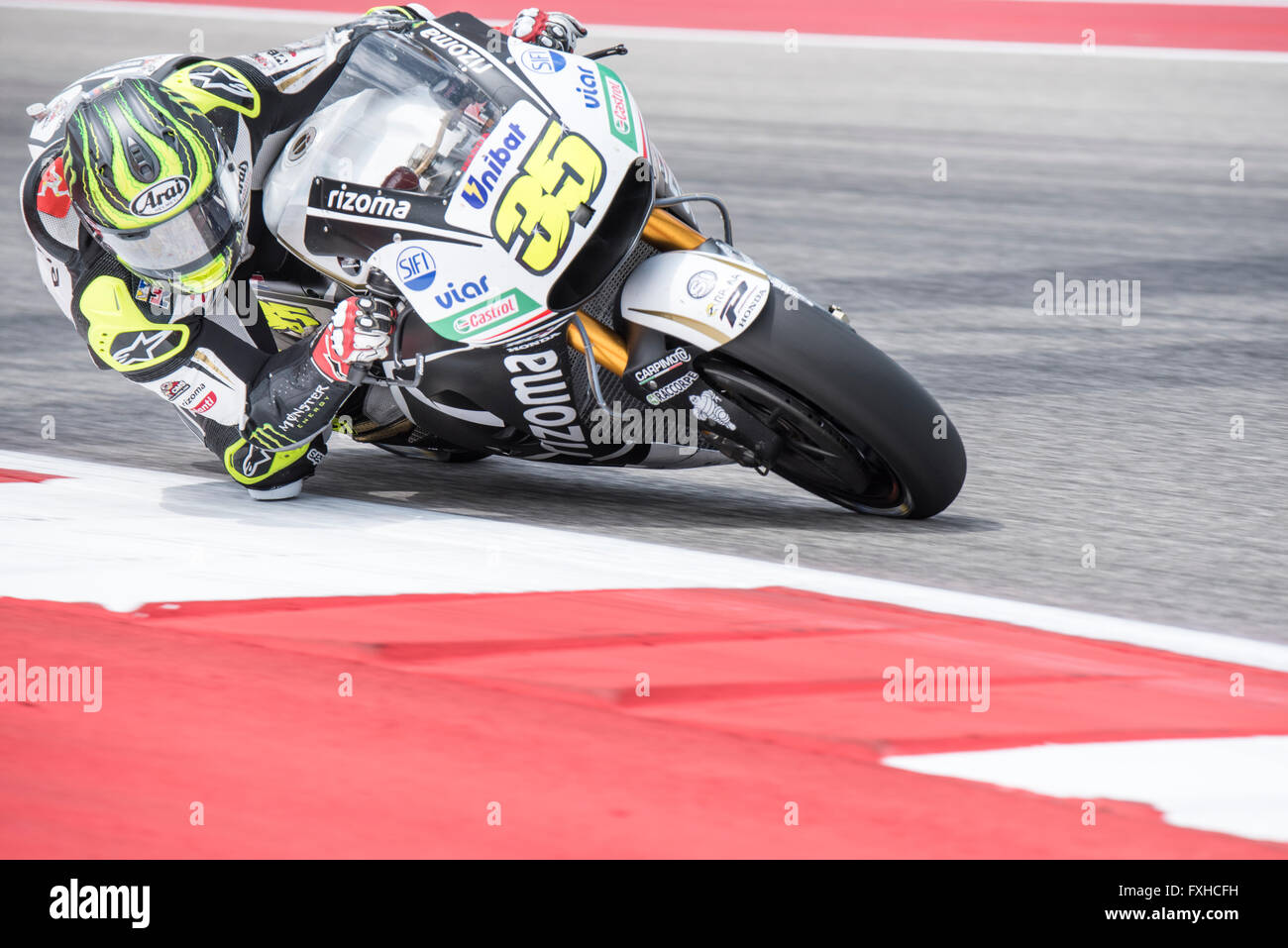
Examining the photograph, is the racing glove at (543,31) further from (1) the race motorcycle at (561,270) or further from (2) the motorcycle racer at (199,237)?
(1) the race motorcycle at (561,270)

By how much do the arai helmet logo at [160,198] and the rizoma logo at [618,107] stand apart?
3.28 feet

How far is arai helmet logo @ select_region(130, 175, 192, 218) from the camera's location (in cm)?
378

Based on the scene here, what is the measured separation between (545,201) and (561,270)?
6.4 inches

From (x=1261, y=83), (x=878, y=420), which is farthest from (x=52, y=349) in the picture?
(x=1261, y=83)

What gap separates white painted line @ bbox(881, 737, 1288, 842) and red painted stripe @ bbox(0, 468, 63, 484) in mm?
2813

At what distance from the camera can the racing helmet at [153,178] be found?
3.76 m

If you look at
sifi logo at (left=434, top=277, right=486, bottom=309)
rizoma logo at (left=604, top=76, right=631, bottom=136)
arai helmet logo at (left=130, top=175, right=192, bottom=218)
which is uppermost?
rizoma logo at (left=604, top=76, right=631, bottom=136)

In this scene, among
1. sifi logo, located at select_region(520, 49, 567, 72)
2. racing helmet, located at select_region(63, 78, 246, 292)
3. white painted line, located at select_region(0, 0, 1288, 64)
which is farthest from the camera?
white painted line, located at select_region(0, 0, 1288, 64)

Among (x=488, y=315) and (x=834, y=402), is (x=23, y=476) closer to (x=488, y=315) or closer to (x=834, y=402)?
(x=488, y=315)

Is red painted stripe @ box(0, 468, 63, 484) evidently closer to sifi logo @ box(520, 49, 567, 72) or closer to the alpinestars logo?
the alpinestars logo

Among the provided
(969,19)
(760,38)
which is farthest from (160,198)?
(969,19)
